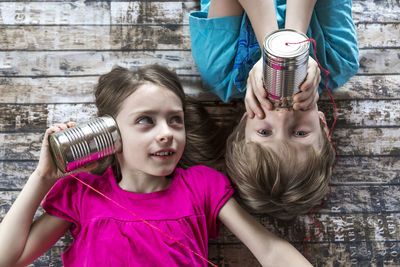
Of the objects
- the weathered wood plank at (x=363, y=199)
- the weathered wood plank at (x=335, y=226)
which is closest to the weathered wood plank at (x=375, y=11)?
the weathered wood plank at (x=363, y=199)

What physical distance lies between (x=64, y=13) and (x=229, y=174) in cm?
98

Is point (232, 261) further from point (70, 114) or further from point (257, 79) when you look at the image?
point (70, 114)

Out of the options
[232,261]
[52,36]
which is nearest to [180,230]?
[232,261]

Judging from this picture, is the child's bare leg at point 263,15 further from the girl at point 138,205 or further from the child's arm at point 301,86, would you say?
the girl at point 138,205

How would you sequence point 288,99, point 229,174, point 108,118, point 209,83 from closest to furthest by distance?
point 288,99, point 108,118, point 229,174, point 209,83

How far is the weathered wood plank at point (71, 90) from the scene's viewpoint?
69.0 inches

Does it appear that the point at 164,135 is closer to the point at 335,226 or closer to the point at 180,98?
the point at 180,98

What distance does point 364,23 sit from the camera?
6.06ft

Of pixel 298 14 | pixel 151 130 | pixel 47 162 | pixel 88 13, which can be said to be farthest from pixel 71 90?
pixel 298 14

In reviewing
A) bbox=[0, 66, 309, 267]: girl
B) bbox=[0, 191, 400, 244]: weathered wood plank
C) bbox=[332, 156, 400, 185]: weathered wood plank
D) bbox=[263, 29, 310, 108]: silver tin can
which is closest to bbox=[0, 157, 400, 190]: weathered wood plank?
bbox=[332, 156, 400, 185]: weathered wood plank

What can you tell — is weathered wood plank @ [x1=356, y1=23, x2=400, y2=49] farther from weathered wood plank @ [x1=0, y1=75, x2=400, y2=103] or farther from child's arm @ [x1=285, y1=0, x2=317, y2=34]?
child's arm @ [x1=285, y1=0, x2=317, y2=34]

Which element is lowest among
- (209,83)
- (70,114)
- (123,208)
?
(123,208)

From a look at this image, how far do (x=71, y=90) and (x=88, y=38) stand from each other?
0.23 meters

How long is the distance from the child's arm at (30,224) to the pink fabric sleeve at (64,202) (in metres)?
0.03
